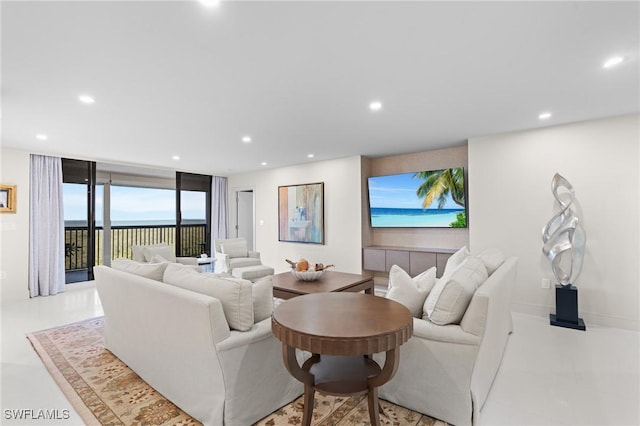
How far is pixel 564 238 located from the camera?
3.50m

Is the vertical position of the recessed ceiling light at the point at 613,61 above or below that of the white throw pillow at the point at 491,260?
above

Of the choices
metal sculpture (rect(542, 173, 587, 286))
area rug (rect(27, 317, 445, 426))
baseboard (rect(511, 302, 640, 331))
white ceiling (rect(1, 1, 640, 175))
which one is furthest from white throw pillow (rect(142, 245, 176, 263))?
metal sculpture (rect(542, 173, 587, 286))

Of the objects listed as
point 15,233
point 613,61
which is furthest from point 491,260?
point 15,233

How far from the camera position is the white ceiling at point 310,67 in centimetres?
170

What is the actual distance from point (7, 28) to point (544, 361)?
448cm

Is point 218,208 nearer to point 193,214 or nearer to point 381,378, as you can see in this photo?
point 193,214

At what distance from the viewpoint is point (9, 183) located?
474 centimetres

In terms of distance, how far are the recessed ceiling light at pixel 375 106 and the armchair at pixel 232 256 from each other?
3607mm

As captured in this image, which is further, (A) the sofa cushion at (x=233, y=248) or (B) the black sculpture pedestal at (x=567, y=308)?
(A) the sofa cushion at (x=233, y=248)

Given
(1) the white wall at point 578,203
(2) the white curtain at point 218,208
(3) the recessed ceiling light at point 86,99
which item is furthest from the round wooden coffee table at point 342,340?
(2) the white curtain at point 218,208

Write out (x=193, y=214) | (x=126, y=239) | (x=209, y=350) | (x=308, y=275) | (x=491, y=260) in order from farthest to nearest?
(x=193, y=214) → (x=126, y=239) → (x=308, y=275) → (x=491, y=260) → (x=209, y=350)

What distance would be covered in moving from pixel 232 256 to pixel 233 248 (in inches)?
6.4

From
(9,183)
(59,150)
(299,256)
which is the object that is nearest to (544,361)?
(299,256)

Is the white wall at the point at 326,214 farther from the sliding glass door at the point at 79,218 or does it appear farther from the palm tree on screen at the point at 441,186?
the sliding glass door at the point at 79,218
